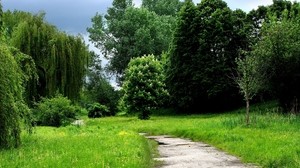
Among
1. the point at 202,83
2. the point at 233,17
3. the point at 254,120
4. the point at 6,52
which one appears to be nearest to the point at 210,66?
the point at 202,83

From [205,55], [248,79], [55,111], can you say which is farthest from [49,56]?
[248,79]

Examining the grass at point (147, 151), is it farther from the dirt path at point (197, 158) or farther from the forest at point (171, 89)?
the dirt path at point (197, 158)

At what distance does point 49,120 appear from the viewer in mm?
45625

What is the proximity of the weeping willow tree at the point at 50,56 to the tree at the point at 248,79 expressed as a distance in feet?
57.0

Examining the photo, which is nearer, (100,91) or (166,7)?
(100,91)

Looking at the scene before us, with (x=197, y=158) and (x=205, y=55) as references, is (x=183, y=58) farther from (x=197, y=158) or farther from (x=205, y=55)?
(x=197, y=158)

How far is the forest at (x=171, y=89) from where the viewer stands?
2028 centimetres

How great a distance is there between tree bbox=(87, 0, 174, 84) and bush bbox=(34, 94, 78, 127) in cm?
3717

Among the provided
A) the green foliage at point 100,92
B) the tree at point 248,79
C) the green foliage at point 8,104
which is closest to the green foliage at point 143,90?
the tree at point 248,79

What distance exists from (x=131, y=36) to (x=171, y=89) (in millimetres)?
26096

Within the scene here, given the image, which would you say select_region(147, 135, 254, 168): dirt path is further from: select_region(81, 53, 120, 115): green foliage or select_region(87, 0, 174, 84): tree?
select_region(87, 0, 174, 84): tree

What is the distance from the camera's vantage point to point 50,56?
47.7 metres

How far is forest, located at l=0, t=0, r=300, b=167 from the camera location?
2028 cm

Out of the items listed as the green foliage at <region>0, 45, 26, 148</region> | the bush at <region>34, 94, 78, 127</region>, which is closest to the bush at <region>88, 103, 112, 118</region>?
the bush at <region>34, 94, 78, 127</region>
